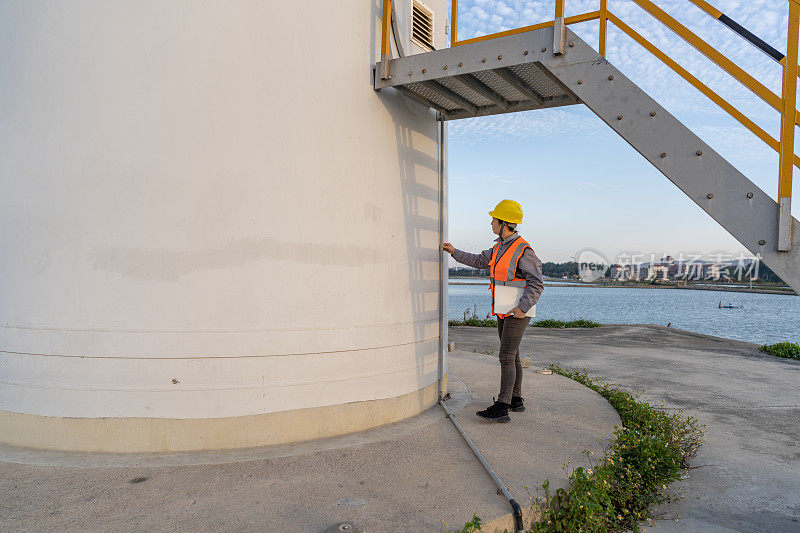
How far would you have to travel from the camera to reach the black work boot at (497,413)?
5332 mm

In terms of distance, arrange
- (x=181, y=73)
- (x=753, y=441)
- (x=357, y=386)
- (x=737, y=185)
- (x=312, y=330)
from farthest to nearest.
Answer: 1. (x=753, y=441)
2. (x=357, y=386)
3. (x=312, y=330)
4. (x=181, y=73)
5. (x=737, y=185)

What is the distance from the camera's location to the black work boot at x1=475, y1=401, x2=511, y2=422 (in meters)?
5.33

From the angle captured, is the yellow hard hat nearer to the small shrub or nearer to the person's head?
the person's head

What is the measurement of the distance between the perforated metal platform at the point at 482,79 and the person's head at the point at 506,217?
110cm

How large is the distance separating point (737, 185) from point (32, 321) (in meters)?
5.60

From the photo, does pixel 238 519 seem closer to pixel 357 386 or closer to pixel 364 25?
pixel 357 386

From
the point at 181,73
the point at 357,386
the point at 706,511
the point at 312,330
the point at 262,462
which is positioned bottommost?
the point at 706,511

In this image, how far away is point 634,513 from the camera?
13.0 ft

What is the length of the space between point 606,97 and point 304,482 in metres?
3.73

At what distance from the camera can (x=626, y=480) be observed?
14.0 feet

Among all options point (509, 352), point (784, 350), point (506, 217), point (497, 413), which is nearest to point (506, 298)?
point (509, 352)

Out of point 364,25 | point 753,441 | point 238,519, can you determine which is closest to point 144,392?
point 238,519

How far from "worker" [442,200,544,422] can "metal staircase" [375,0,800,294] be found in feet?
4.25

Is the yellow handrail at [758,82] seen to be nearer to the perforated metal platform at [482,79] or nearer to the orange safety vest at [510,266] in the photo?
the perforated metal platform at [482,79]
